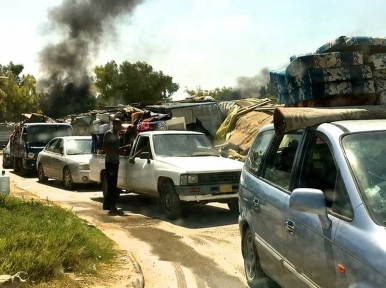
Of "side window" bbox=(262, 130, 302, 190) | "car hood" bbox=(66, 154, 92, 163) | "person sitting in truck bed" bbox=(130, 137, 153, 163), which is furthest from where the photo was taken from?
"car hood" bbox=(66, 154, 92, 163)

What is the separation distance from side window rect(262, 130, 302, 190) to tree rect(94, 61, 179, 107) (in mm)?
41770

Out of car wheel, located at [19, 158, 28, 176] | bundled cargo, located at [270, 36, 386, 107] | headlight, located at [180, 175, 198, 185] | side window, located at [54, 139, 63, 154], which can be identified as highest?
bundled cargo, located at [270, 36, 386, 107]

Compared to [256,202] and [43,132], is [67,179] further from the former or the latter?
[256,202]

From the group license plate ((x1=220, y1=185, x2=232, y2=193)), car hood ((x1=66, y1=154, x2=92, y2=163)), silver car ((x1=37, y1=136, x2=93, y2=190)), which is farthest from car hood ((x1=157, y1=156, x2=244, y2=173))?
car hood ((x1=66, y1=154, x2=92, y2=163))

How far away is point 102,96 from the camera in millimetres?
48031

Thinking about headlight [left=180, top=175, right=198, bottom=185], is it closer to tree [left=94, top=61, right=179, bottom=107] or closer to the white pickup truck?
the white pickup truck

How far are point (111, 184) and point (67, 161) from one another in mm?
4596

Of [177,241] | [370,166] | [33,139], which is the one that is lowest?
[177,241]

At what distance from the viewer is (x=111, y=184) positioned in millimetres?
9727

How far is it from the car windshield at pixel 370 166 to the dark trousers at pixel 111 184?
694 centimetres

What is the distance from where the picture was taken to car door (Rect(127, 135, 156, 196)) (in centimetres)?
934

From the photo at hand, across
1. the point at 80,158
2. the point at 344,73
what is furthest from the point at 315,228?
the point at 80,158

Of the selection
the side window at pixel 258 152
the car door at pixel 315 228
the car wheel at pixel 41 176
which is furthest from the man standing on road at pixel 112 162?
the car wheel at pixel 41 176

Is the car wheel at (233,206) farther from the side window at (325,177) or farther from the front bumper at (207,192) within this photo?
the side window at (325,177)
